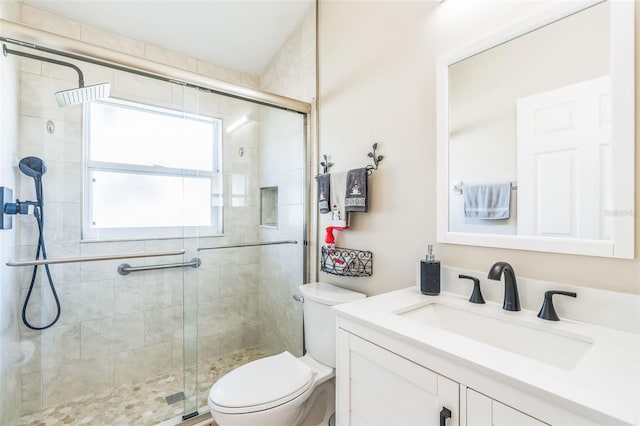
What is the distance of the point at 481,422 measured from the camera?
639 millimetres

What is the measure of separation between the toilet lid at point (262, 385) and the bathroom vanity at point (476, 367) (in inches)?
13.0

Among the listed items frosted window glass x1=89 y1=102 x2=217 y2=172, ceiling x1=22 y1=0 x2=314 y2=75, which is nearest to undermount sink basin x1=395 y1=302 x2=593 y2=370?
frosted window glass x1=89 y1=102 x2=217 y2=172

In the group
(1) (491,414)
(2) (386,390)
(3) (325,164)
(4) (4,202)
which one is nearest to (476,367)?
(1) (491,414)

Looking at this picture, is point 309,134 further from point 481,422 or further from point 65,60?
point 481,422

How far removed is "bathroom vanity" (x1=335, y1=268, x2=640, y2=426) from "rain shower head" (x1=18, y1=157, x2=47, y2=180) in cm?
186

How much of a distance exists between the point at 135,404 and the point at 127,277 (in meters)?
0.80

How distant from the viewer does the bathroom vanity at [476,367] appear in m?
0.55

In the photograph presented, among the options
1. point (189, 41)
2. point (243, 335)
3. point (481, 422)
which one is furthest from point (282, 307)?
point (189, 41)

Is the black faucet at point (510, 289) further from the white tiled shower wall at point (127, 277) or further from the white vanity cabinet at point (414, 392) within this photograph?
the white tiled shower wall at point (127, 277)

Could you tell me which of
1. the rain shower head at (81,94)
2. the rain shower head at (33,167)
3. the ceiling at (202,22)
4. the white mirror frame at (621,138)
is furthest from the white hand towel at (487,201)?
the rain shower head at (33,167)

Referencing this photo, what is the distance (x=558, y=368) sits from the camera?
646 millimetres

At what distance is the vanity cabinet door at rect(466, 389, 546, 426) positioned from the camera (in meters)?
0.58

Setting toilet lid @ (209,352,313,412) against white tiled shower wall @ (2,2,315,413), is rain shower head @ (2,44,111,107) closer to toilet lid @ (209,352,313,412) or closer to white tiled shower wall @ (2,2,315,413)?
white tiled shower wall @ (2,2,315,413)

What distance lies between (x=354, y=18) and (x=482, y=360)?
1.84m
